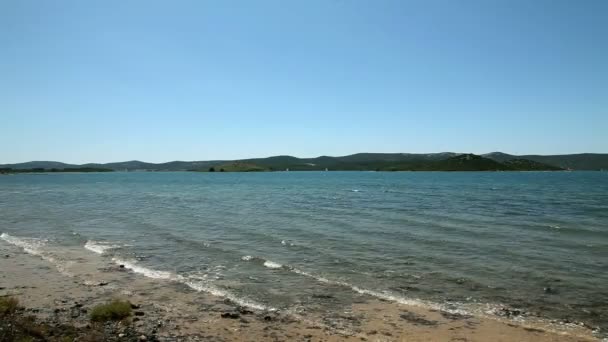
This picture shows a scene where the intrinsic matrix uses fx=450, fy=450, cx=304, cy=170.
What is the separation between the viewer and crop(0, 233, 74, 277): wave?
22641mm

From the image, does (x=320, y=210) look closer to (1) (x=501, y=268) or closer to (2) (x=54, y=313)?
(1) (x=501, y=268)

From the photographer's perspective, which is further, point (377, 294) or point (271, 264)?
point (271, 264)

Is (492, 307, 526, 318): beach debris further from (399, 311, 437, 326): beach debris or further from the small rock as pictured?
the small rock

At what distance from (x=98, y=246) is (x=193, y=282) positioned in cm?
1214

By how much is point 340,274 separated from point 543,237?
58.0ft

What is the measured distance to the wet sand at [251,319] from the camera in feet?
43.8

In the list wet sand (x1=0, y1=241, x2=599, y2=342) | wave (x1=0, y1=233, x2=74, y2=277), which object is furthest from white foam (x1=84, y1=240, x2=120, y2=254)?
wet sand (x1=0, y1=241, x2=599, y2=342)

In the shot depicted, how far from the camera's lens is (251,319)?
14875 mm

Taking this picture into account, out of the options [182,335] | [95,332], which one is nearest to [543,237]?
[182,335]

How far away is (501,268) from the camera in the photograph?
21.8m

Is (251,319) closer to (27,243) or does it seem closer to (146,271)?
(146,271)

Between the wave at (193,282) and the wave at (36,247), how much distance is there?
8.58 ft

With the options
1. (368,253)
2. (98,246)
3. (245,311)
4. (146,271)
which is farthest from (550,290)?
(98,246)

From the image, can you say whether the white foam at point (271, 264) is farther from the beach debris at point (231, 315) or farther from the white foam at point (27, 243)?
the white foam at point (27, 243)
